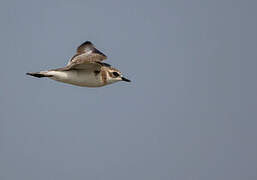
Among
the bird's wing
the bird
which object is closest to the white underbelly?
the bird

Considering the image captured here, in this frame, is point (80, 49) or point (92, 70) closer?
point (92, 70)

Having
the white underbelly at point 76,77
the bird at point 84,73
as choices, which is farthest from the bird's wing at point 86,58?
the white underbelly at point 76,77

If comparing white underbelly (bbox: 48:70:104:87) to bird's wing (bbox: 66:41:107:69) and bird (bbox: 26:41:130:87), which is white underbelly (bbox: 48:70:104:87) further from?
bird's wing (bbox: 66:41:107:69)

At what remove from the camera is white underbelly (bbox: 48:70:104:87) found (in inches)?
709

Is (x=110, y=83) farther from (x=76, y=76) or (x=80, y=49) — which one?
(x=80, y=49)

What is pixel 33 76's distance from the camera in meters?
18.1

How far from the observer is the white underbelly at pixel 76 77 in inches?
709

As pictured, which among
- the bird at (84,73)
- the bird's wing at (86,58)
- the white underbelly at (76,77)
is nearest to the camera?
the bird's wing at (86,58)

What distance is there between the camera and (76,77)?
1806cm

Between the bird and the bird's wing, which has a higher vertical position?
the bird's wing

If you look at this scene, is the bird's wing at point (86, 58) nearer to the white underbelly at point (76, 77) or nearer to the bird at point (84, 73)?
the bird at point (84, 73)

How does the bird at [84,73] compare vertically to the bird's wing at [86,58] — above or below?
below

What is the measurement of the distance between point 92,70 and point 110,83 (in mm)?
1207

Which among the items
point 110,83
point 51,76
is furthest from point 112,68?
point 51,76
